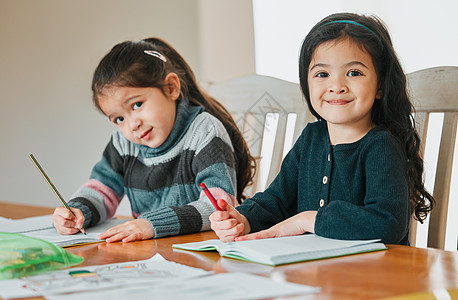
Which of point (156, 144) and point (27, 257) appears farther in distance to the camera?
point (156, 144)

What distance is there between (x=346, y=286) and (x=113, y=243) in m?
0.57

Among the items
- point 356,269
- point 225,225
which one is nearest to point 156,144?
point 225,225

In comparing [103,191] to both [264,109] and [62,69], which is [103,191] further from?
[62,69]

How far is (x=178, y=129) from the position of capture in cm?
147

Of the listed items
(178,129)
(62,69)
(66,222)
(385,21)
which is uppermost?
(385,21)

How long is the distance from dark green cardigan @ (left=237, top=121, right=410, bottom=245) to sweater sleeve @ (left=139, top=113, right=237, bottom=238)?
0.12 m

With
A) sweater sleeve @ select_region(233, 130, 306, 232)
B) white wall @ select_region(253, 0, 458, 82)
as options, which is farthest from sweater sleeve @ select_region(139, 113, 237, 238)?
white wall @ select_region(253, 0, 458, 82)

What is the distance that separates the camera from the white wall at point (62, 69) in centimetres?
283

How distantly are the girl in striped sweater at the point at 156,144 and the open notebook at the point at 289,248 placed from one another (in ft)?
1.15

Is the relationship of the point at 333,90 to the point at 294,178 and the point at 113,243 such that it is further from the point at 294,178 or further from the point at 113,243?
the point at 113,243

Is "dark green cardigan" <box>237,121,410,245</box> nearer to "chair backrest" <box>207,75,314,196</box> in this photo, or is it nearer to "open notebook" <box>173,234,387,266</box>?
"open notebook" <box>173,234,387,266</box>

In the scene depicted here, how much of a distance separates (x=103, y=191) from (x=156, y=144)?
0.21 metres

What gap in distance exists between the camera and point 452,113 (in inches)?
49.5

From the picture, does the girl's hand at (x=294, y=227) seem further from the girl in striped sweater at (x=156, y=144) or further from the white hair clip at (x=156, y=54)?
the white hair clip at (x=156, y=54)
